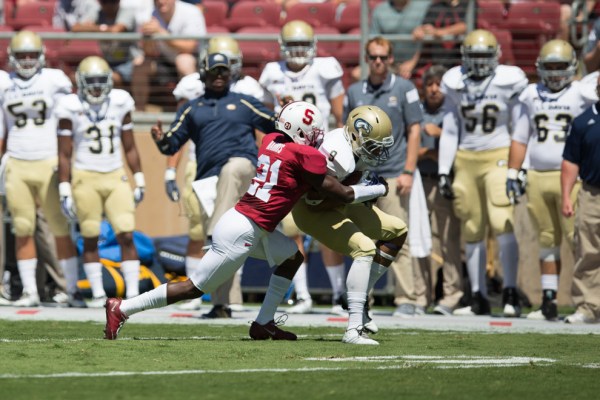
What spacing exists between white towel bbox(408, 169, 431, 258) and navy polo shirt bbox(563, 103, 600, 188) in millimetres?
1318

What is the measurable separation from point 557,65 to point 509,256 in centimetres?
155

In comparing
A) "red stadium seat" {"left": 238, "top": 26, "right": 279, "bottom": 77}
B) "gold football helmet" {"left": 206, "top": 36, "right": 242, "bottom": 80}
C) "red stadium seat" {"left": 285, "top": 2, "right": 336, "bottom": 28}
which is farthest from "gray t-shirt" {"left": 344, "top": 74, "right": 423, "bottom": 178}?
"red stadium seat" {"left": 285, "top": 2, "right": 336, "bottom": 28}

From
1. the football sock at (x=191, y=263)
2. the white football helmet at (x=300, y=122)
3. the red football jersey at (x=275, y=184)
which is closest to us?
the red football jersey at (x=275, y=184)

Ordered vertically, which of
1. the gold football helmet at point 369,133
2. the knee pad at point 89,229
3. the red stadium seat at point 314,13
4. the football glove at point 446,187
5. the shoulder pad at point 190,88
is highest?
the red stadium seat at point 314,13

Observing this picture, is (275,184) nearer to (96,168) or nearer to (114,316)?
(114,316)

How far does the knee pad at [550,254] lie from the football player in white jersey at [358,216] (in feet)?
8.45

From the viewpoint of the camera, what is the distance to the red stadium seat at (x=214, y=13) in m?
14.4

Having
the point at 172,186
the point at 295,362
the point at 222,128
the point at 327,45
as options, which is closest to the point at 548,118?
the point at 222,128

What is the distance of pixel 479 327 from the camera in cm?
927

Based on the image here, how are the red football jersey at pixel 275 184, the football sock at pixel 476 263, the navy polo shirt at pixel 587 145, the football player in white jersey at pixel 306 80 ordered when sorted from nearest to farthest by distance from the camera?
1. the red football jersey at pixel 275 184
2. the navy polo shirt at pixel 587 145
3. the football sock at pixel 476 263
4. the football player in white jersey at pixel 306 80

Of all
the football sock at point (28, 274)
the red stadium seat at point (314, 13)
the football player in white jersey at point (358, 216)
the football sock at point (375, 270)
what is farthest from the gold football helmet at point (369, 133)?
the red stadium seat at point (314, 13)

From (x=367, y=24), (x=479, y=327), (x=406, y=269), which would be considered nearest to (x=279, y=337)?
(x=479, y=327)

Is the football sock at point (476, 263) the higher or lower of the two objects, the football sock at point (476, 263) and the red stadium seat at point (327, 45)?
the lower

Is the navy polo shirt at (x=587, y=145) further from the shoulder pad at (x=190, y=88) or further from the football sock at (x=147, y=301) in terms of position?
the football sock at (x=147, y=301)
